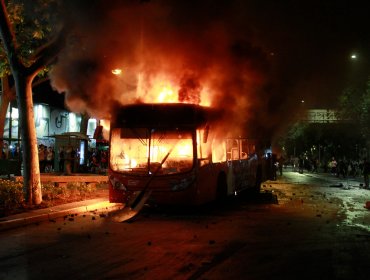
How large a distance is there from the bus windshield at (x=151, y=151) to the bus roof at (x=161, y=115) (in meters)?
0.17

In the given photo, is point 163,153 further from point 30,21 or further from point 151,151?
point 30,21

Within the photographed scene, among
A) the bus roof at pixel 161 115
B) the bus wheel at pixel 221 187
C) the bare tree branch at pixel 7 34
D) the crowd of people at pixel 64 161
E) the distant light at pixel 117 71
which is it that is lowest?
the bus wheel at pixel 221 187

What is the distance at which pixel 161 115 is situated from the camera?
12.5 m

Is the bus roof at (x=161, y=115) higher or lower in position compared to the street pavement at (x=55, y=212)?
higher

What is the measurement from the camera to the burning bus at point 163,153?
12.1 m

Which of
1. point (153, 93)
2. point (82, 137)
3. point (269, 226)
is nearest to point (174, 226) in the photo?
point (269, 226)

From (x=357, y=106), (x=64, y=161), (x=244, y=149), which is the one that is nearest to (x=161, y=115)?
(x=244, y=149)

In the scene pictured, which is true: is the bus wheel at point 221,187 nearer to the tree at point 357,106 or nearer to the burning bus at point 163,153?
the burning bus at point 163,153

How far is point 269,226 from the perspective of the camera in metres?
11.0

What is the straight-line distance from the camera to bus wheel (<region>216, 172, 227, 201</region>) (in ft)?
45.8

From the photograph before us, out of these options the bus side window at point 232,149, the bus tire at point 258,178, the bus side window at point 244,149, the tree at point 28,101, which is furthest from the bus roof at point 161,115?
the bus tire at point 258,178

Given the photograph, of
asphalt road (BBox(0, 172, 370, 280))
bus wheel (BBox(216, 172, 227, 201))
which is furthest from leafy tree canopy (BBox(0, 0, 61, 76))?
bus wheel (BBox(216, 172, 227, 201))

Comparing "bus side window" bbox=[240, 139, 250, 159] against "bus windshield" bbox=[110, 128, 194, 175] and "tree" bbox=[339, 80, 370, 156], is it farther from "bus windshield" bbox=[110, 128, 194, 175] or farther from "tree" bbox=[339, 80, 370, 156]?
"tree" bbox=[339, 80, 370, 156]

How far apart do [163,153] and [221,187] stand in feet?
8.48
